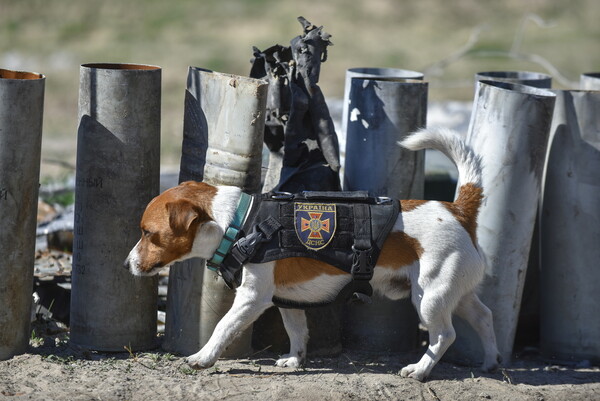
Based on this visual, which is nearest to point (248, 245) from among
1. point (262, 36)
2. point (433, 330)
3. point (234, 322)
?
point (234, 322)

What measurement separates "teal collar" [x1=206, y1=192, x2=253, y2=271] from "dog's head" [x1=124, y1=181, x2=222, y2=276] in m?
0.05

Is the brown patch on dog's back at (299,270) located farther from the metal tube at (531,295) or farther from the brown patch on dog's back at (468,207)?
the metal tube at (531,295)

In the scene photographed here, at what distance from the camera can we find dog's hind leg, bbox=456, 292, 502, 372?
18.4ft

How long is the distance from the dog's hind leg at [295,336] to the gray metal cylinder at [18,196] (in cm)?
167

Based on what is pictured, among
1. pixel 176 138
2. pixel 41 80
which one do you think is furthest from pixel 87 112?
pixel 176 138

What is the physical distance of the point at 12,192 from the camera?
5.29 metres

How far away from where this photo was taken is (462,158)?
548 centimetres

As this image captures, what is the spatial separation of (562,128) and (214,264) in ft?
8.67

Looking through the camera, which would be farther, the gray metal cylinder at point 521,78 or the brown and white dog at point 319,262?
the gray metal cylinder at point 521,78

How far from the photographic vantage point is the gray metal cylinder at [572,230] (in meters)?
5.93

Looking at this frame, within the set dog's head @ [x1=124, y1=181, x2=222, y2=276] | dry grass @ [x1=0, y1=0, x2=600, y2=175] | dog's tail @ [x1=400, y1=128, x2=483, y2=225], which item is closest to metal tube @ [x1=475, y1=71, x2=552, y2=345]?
dog's tail @ [x1=400, y1=128, x2=483, y2=225]

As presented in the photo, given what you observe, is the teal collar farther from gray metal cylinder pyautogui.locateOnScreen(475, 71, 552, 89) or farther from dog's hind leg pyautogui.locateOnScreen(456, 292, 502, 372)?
gray metal cylinder pyautogui.locateOnScreen(475, 71, 552, 89)

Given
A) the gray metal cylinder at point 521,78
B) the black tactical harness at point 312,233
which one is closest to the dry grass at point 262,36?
the gray metal cylinder at point 521,78

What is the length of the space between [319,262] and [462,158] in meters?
1.15
